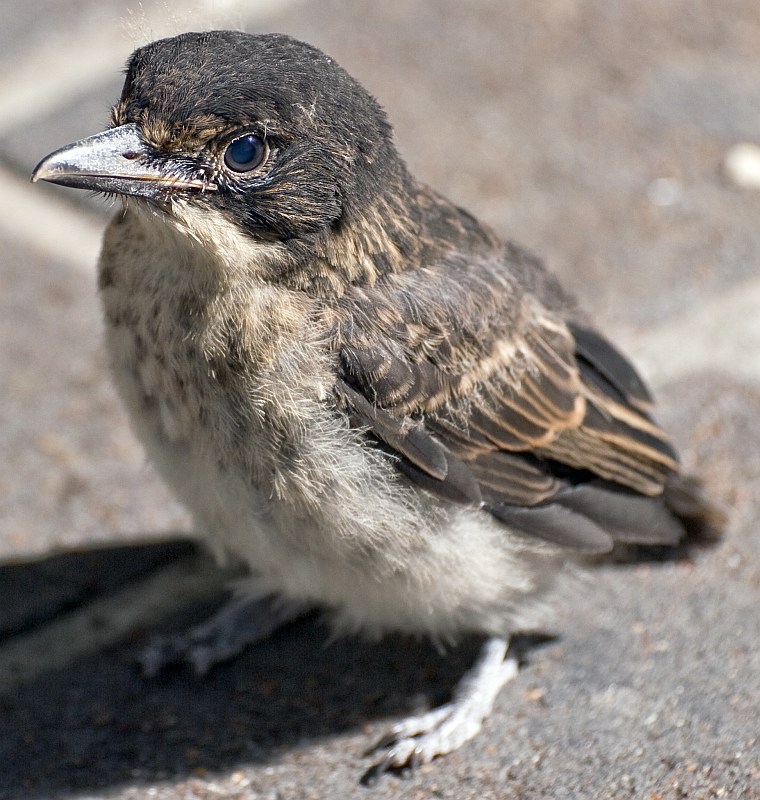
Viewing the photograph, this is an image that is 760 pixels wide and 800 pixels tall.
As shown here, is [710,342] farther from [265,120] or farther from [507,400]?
[265,120]

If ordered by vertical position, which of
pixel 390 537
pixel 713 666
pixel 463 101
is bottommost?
pixel 713 666

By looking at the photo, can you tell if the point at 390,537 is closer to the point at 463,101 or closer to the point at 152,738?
the point at 152,738

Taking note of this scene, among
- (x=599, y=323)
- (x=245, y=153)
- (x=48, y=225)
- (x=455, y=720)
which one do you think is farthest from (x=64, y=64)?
(x=455, y=720)

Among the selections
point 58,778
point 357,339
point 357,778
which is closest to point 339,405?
point 357,339

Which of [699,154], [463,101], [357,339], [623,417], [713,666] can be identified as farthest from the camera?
[463,101]

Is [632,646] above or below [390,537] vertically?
below

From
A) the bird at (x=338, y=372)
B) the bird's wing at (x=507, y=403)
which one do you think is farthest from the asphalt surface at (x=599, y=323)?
the bird's wing at (x=507, y=403)

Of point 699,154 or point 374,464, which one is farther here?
point 699,154
